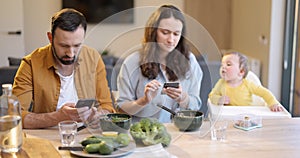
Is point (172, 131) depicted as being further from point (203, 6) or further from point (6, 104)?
point (203, 6)

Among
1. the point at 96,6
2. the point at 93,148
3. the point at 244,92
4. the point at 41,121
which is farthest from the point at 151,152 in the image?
the point at 96,6

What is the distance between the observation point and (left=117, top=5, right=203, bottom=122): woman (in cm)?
173

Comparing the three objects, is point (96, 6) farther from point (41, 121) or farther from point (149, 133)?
point (149, 133)

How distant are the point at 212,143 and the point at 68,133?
1.84ft

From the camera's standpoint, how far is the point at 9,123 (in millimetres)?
1477

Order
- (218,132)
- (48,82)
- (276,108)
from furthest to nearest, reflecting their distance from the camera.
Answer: (276,108)
(48,82)
(218,132)

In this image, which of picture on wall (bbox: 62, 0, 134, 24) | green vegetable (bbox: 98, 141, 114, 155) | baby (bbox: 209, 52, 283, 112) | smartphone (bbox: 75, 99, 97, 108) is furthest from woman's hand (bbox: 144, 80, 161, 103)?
picture on wall (bbox: 62, 0, 134, 24)

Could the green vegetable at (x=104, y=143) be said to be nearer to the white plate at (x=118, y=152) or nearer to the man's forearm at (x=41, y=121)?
the white plate at (x=118, y=152)

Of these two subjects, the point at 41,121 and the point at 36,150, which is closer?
the point at 36,150

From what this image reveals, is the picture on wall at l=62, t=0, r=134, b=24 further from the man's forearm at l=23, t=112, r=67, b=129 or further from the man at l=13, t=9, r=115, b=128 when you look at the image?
the man's forearm at l=23, t=112, r=67, b=129

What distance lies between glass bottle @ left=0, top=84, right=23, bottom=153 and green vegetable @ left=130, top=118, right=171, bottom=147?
1.36ft

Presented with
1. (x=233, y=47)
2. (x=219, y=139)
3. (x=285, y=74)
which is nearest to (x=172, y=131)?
(x=219, y=139)

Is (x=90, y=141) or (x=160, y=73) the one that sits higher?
(x=160, y=73)

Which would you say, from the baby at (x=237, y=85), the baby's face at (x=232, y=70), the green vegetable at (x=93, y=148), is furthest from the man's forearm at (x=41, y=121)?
the baby's face at (x=232, y=70)
